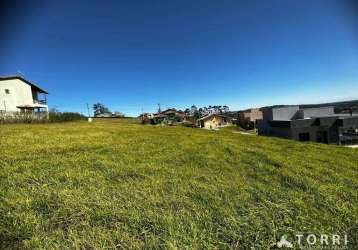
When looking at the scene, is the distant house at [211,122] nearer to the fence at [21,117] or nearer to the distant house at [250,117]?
the distant house at [250,117]

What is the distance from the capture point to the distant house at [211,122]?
191ft

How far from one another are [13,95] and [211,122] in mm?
45181

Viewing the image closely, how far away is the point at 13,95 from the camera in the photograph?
26375mm

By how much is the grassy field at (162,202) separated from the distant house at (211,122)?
52.6 metres

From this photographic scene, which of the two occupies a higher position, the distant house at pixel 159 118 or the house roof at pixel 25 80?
the house roof at pixel 25 80

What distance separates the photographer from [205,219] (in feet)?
9.96

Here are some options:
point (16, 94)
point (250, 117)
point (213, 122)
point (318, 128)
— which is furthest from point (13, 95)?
point (250, 117)

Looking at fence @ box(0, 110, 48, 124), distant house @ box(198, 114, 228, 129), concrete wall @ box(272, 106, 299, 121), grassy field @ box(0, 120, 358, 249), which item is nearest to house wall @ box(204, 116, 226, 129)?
distant house @ box(198, 114, 228, 129)

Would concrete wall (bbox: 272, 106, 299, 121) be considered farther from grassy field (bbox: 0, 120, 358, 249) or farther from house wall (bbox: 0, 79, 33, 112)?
house wall (bbox: 0, 79, 33, 112)

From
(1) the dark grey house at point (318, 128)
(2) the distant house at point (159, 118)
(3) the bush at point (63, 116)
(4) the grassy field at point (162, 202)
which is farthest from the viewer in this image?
(2) the distant house at point (159, 118)

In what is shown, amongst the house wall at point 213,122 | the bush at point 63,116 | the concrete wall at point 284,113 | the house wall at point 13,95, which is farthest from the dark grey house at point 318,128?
the house wall at point 13,95

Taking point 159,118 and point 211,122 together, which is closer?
point 159,118

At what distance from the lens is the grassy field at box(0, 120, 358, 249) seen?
2.63m

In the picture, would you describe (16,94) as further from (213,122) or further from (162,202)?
(213,122)
